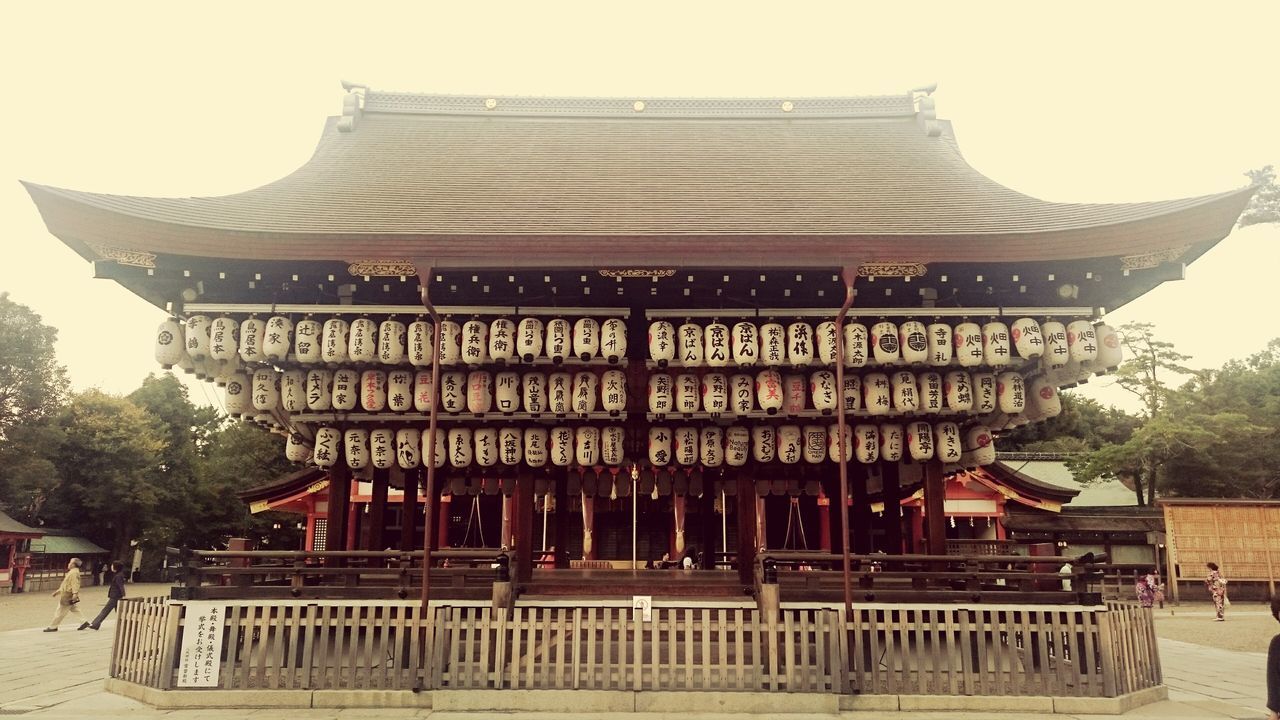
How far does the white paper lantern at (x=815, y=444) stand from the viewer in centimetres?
1017

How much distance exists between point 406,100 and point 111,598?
1280cm

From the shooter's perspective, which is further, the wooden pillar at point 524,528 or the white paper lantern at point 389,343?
the wooden pillar at point 524,528

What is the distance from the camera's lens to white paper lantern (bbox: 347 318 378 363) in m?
9.43

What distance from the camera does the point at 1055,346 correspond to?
942cm

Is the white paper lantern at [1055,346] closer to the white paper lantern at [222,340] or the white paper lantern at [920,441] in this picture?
the white paper lantern at [920,441]

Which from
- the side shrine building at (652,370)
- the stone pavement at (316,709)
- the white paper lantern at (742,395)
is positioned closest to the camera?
the stone pavement at (316,709)

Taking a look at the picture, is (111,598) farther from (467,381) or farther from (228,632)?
(467,381)

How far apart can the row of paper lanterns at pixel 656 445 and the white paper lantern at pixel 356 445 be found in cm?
1

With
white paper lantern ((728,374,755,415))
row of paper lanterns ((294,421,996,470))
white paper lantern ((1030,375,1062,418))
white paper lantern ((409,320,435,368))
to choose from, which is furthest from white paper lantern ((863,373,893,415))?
white paper lantern ((409,320,435,368))

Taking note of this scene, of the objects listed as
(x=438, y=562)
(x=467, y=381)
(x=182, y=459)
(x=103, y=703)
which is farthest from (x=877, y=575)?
(x=182, y=459)

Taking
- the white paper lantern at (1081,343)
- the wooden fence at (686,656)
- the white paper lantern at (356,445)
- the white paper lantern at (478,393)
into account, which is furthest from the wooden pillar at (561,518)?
the white paper lantern at (1081,343)

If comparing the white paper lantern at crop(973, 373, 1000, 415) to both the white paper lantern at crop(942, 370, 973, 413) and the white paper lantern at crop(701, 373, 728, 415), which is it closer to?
the white paper lantern at crop(942, 370, 973, 413)

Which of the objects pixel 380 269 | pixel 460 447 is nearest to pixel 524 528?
pixel 460 447

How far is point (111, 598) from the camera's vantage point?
52.7 ft
